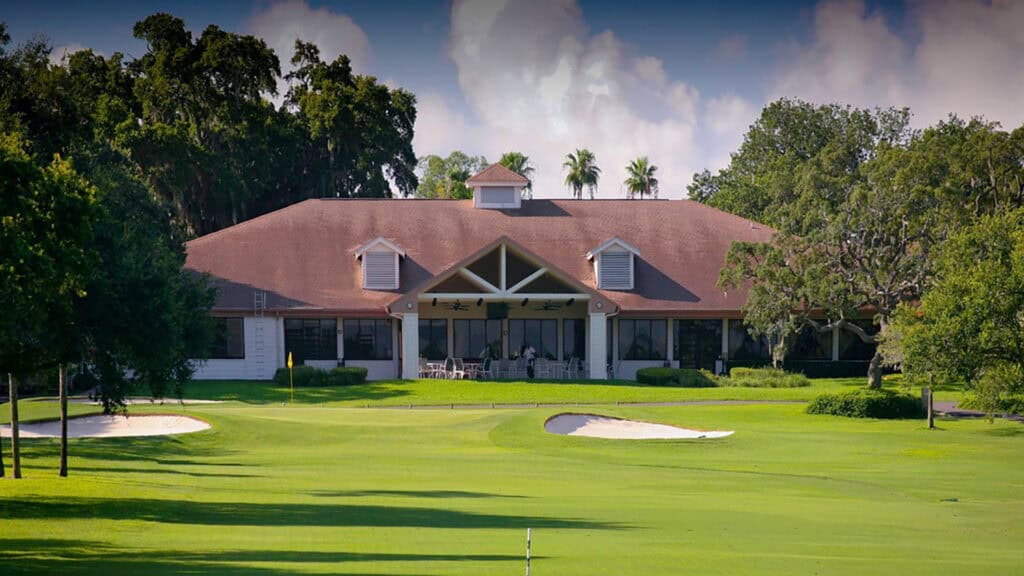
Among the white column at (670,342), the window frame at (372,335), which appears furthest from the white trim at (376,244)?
the white column at (670,342)

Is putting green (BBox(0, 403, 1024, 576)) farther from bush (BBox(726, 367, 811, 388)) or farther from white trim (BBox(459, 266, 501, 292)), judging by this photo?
white trim (BBox(459, 266, 501, 292))

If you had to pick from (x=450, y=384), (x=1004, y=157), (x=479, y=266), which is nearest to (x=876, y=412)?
(x=450, y=384)

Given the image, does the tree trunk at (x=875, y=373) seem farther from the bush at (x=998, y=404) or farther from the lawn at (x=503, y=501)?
the lawn at (x=503, y=501)

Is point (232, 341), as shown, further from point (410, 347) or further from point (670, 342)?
point (670, 342)

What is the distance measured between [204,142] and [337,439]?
47.2 m

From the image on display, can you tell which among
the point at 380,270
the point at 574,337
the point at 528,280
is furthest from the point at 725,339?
the point at 380,270

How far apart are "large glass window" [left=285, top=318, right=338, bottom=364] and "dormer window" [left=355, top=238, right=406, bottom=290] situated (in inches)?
100

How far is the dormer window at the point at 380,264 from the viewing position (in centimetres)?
5694

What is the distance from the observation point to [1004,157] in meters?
60.0

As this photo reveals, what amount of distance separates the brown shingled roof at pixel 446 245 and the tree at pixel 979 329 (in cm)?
1951

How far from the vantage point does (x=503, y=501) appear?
21141 mm

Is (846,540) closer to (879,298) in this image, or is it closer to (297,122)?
(879,298)

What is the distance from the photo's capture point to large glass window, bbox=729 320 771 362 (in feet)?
190

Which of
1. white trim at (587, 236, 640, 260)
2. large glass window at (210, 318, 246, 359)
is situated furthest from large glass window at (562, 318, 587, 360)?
large glass window at (210, 318, 246, 359)
